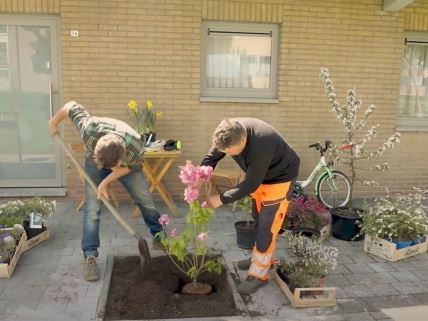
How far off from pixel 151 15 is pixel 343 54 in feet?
9.09

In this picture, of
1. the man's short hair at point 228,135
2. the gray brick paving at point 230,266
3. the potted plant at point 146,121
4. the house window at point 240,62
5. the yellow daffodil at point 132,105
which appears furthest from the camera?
the house window at point 240,62

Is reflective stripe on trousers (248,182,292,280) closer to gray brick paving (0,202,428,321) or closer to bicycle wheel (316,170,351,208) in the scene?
gray brick paving (0,202,428,321)

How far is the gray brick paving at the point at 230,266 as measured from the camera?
3336 millimetres

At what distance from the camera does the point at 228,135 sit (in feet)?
10.2

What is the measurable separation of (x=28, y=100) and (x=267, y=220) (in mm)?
4029

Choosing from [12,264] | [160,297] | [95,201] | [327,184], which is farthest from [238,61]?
[12,264]

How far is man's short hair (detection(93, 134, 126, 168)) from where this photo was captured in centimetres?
323

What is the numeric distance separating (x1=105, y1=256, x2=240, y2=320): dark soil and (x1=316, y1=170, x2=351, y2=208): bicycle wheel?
263cm

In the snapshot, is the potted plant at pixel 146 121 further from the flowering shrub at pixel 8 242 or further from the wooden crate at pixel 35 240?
the flowering shrub at pixel 8 242

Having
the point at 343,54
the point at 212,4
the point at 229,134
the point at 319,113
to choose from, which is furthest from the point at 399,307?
the point at 212,4

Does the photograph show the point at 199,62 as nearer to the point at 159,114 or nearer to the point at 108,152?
the point at 159,114

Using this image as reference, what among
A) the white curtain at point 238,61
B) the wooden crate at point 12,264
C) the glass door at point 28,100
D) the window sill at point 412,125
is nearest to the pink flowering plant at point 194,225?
the wooden crate at point 12,264

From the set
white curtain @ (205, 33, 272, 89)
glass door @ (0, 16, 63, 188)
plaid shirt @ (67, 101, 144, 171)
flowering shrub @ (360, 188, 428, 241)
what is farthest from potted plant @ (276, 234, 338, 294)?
glass door @ (0, 16, 63, 188)

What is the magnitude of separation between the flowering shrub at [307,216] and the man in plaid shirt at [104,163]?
1.53m
